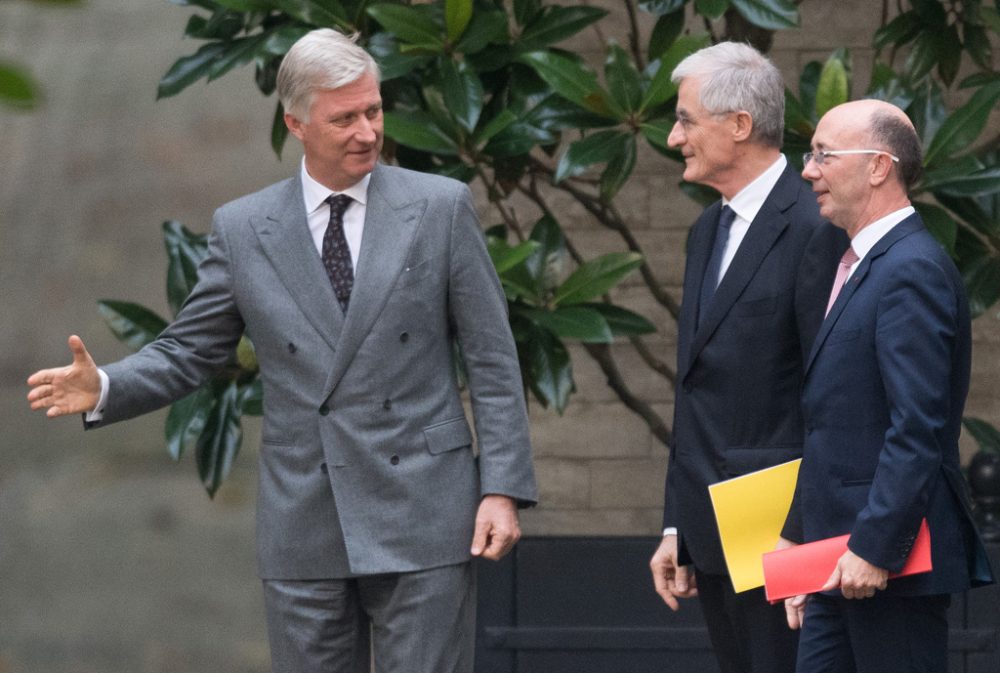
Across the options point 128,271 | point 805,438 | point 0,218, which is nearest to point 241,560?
point 128,271

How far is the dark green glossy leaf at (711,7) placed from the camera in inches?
124

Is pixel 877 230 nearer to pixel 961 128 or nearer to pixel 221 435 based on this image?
pixel 961 128

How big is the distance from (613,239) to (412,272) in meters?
1.93

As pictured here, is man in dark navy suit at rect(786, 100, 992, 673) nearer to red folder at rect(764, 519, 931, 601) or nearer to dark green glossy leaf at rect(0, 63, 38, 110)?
red folder at rect(764, 519, 931, 601)

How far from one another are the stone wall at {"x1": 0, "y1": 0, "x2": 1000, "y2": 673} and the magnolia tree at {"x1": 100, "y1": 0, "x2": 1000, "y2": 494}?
58cm

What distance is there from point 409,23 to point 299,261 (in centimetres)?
109

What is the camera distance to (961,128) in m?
3.25

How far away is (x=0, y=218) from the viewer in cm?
436

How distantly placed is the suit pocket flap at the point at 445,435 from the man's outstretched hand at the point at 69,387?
0.51 m

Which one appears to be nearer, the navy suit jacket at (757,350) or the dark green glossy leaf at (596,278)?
the navy suit jacket at (757,350)

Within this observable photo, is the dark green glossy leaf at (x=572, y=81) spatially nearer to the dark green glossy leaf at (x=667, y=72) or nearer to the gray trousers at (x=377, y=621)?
the dark green glossy leaf at (x=667, y=72)

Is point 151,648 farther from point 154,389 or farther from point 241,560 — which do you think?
point 154,389

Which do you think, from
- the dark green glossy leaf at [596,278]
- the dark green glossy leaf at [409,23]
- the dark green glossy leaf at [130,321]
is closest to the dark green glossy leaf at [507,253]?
the dark green glossy leaf at [596,278]

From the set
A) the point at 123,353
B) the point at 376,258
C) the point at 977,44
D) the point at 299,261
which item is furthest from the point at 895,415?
the point at 123,353
